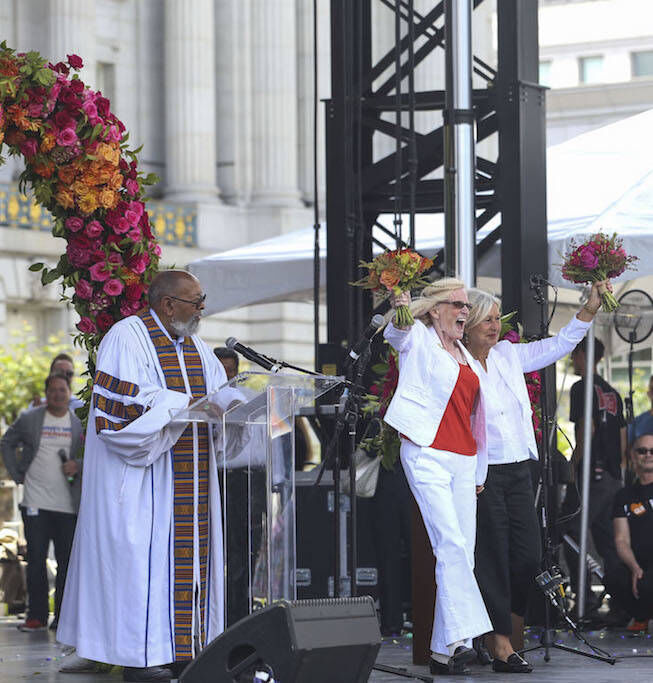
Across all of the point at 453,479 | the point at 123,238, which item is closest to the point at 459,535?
the point at 453,479

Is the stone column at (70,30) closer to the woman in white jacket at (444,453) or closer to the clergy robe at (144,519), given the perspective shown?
the clergy robe at (144,519)

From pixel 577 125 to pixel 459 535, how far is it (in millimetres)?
41516

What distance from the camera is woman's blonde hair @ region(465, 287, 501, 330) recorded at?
8.48 m

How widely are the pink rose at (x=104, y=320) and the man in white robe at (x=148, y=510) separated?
27.1 inches

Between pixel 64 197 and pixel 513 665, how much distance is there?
318cm

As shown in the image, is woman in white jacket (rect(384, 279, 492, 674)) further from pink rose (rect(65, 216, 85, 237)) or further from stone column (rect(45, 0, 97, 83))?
stone column (rect(45, 0, 97, 83))

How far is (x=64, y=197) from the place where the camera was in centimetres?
871

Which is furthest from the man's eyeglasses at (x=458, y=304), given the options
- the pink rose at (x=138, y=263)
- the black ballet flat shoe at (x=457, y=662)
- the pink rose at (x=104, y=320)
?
the pink rose at (x=104, y=320)

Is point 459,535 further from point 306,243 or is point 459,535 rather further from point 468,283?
point 306,243

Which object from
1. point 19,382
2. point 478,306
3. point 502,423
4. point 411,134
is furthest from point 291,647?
point 19,382

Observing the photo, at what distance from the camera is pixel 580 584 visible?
34.9 feet

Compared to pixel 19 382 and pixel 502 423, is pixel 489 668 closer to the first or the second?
pixel 502 423

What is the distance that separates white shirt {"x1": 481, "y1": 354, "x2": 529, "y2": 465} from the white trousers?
375 mm

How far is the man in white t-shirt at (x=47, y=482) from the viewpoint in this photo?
1199cm
